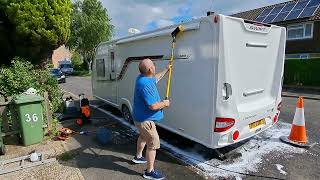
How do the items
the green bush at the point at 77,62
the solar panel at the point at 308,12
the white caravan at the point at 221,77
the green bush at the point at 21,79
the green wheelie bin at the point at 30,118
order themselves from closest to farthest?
1. the white caravan at the point at 221,77
2. the green wheelie bin at the point at 30,118
3. the green bush at the point at 21,79
4. the solar panel at the point at 308,12
5. the green bush at the point at 77,62

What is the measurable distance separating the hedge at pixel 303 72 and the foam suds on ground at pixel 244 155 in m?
12.2

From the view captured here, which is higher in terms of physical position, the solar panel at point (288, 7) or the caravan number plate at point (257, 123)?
the solar panel at point (288, 7)

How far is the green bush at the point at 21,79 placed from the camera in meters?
7.09

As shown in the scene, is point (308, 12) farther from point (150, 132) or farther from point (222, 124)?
point (150, 132)

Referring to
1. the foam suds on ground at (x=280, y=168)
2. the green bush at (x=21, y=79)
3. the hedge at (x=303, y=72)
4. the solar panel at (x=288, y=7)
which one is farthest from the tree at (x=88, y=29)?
the foam suds on ground at (x=280, y=168)

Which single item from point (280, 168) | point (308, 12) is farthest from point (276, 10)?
point (280, 168)

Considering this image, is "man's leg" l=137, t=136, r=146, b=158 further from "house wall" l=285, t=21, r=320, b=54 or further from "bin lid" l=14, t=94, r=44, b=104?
"house wall" l=285, t=21, r=320, b=54

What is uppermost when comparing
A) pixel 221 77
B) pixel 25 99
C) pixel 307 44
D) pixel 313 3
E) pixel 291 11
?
pixel 313 3

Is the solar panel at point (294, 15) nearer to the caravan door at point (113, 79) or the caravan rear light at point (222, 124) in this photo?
the caravan door at point (113, 79)

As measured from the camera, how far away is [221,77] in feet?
14.2

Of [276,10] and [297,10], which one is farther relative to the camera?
[276,10]

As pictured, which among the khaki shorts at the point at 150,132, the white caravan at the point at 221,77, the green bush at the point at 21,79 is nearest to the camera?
the khaki shorts at the point at 150,132

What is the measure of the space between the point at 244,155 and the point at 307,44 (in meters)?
20.7

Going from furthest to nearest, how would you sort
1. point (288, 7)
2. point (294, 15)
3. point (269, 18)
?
point (269, 18) < point (288, 7) < point (294, 15)
